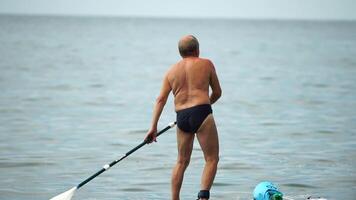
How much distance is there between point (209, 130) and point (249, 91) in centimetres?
2649

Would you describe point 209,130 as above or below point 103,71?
above

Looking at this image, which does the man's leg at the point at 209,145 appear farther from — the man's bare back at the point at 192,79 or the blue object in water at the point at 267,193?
the blue object in water at the point at 267,193

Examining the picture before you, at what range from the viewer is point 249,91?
3819cm

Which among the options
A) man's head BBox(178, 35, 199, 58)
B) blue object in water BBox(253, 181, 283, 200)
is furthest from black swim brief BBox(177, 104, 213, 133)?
blue object in water BBox(253, 181, 283, 200)

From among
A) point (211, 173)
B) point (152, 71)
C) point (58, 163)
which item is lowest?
point (152, 71)

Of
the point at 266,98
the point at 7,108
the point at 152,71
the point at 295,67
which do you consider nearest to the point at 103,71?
the point at 152,71

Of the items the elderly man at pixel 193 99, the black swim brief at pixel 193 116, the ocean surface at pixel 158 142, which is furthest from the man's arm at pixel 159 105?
the ocean surface at pixel 158 142

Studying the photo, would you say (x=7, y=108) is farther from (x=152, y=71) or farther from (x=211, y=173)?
(x=152, y=71)

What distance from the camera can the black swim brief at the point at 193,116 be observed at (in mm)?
11773

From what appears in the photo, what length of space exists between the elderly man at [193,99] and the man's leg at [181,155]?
12mm

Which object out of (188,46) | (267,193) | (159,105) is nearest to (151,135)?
(159,105)

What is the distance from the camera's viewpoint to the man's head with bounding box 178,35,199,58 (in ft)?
38.4

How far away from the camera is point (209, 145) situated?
466 inches

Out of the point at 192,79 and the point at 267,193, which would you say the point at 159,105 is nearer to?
the point at 192,79
